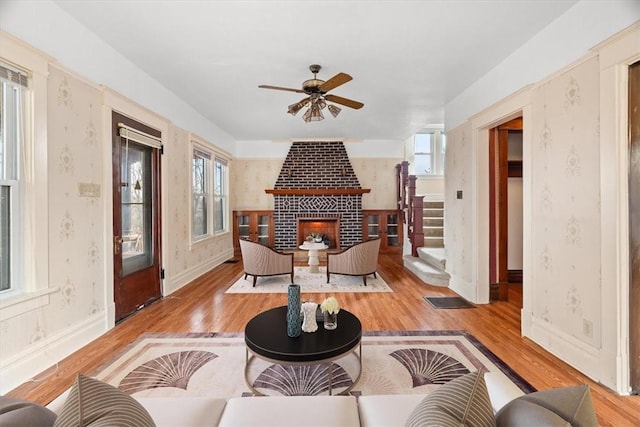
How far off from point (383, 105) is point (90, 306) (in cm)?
453

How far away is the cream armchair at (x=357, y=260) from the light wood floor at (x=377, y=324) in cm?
48

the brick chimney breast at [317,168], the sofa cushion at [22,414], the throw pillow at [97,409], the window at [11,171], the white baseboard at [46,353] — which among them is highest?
the brick chimney breast at [317,168]

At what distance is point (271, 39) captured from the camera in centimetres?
268

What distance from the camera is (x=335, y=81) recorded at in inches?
108

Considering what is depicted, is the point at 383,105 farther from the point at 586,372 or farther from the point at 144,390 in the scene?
the point at 144,390

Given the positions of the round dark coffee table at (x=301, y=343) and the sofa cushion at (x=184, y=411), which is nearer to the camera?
the sofa cushion at (x=184, y=411)

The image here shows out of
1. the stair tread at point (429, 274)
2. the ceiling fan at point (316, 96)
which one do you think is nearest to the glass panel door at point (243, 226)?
the stair tread at point (429, 274)

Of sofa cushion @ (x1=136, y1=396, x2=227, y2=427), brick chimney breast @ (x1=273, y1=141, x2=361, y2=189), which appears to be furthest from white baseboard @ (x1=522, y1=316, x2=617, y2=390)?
brick chimney breast @ (x1=273, y1=141, x2=361, y2=189)

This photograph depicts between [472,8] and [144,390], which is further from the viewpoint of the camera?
[472,8]

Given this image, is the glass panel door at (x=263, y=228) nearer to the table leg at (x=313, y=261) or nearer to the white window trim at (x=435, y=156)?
the table leg at (x=313, y=261)

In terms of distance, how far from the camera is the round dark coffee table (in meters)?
1.74

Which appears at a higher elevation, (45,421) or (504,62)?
(504,62)

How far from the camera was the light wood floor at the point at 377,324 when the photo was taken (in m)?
1.97

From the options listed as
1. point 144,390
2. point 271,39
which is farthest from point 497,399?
A: point 271,39
